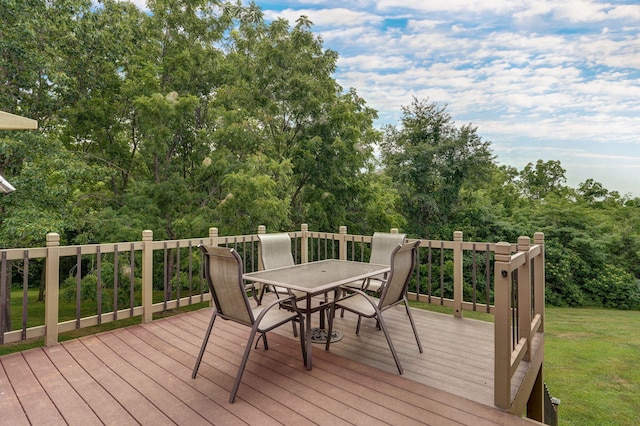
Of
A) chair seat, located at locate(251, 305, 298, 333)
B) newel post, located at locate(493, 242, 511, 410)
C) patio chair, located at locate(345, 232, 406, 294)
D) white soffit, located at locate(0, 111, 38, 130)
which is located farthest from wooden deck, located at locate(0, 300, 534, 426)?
white soffit, located at locate(0, 111, 38, 130)

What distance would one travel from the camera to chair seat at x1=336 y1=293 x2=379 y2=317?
9.69 feet

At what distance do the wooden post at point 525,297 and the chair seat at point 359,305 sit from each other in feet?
3.81

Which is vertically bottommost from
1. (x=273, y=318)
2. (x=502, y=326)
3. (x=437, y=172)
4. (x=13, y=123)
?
(x=273, y=318)

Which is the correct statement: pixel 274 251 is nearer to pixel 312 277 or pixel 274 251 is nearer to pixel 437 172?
pixel 312 277

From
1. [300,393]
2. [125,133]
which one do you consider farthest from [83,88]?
[300,393]

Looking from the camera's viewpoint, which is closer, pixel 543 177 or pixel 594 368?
pixel 594 368

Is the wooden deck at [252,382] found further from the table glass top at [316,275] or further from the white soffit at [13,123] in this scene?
the white soffit at [13,123]

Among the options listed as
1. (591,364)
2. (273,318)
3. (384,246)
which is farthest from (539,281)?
(591,364)

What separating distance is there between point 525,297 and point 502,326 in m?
0.61

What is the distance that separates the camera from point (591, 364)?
6.19 metres

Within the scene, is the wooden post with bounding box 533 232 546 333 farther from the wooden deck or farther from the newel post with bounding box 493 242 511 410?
the newel post with bounding box 493 242 511 410

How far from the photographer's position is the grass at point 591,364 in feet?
15.1

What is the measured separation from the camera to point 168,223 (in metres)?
8.86

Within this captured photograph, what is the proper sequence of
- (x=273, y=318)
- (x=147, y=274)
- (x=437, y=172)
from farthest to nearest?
(x=437, y=172)
(x=147, y=274)
(x=273, y=318)
